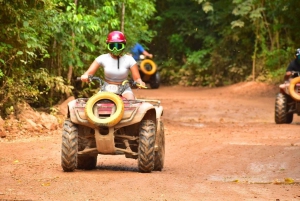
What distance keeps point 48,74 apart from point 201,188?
9857 mm

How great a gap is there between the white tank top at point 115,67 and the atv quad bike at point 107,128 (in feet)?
1.16

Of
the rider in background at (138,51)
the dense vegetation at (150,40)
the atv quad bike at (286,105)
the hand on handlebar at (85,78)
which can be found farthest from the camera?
the rider in background at (138,51)

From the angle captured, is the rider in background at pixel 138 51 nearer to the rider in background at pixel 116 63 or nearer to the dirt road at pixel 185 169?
the dirt road at pixel 185 169

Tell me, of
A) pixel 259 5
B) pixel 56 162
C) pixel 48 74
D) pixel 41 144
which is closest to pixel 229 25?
pixel 259 5

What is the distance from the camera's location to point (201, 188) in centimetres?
1015

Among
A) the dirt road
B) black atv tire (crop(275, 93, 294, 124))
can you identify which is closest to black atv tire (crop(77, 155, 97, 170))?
the dirt road

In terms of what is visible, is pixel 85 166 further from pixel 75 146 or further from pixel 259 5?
pixel 259 5

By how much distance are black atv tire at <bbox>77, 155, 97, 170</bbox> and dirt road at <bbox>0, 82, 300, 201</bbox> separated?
0.19 metres

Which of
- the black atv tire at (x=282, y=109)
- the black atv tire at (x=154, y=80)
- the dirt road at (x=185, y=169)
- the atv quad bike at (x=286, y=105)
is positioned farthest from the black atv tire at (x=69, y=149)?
the black atv tire at (x=154, y=80)

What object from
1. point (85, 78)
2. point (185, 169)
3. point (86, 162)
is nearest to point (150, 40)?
point (185, 169)

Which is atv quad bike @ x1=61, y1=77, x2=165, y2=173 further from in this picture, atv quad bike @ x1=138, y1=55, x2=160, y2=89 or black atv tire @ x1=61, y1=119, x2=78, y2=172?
atv quad bike @ x1=138, y1=55, x2=160, y2=89

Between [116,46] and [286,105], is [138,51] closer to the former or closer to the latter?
[286,105]

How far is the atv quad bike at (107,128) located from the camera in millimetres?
11305

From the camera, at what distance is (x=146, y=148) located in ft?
37.3
